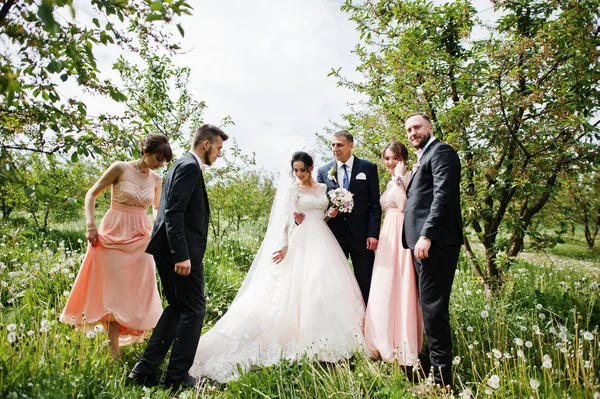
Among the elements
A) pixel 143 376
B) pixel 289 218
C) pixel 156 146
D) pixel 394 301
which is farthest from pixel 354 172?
pixel 143 376

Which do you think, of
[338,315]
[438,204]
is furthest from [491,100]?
[338,315]

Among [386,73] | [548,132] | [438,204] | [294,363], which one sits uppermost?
[386,73]

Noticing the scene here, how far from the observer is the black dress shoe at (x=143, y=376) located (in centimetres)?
350

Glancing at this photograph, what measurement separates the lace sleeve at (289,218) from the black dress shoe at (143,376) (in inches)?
74.6

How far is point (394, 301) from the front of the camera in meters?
4.05

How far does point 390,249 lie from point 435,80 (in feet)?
6.93

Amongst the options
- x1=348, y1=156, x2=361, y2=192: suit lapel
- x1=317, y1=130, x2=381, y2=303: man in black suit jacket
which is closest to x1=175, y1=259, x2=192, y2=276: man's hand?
x1=317, y1=130, x2=381, y2=303: man in black suit jacket

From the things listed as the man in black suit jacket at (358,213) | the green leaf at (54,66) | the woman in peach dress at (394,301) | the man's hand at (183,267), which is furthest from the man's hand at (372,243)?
the green leaf at (54,66)

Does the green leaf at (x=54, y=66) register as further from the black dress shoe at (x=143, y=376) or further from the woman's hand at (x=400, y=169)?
the woman's hand at (x=400, y=169)

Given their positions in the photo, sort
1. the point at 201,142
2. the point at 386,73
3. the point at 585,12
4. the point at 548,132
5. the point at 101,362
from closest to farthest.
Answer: the point at 101,362
the point at 201,142
the point at 585,12
the point at 548,132
the point at 386,73

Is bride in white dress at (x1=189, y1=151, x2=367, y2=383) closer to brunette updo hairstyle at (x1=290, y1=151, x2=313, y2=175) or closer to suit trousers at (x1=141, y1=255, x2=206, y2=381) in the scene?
brunette updo hairstyle at (x1=290, y1=151, x2=313, y2=175)

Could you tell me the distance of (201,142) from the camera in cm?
374

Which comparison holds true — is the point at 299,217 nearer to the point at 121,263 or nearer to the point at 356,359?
the point at 356,359

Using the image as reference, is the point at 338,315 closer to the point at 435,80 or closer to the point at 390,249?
the point at 390,249
